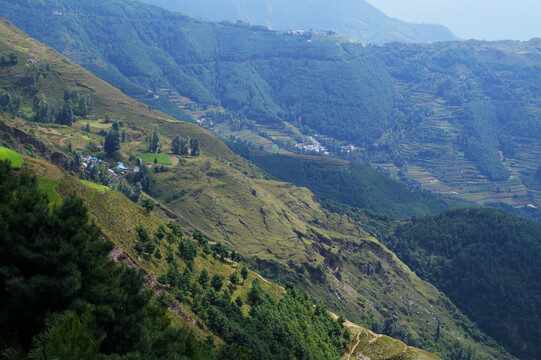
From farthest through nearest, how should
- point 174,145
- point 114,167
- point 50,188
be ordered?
point 174,145 → point 114,167 → point 50,188

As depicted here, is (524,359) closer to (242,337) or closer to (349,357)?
(349,357)

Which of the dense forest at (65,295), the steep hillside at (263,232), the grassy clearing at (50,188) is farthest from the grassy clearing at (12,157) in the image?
the steep hillside at (263,232)

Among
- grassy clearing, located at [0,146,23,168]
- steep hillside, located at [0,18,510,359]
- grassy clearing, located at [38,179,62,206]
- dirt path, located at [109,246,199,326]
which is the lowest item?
steep hillside, located at [0,18,510,359]

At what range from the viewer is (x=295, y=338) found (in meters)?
71.3

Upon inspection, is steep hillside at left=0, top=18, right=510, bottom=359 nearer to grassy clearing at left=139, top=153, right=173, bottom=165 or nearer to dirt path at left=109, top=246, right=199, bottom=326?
grassy clearing at left=139, top=153, right=173, bottom=165

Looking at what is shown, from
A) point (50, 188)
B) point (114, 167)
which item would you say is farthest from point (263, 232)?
point (50, 188)

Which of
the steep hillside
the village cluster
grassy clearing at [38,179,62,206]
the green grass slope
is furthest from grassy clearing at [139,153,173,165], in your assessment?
grassy clearing at [38,179,62,206]

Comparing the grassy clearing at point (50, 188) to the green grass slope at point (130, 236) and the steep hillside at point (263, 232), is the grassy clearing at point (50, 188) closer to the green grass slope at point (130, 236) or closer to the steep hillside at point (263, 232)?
the green grass slope at point (130, 236)

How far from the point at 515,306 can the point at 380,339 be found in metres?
129

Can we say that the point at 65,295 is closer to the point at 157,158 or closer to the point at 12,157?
the point at 12,157

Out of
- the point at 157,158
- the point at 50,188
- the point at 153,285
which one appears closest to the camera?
the point at 50,188

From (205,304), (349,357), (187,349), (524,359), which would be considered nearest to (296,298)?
(349,357)

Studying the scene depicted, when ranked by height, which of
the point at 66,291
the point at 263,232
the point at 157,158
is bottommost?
the point at 263,232

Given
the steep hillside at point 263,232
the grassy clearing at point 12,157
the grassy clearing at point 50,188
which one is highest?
the grassy clearing at point 12,157
